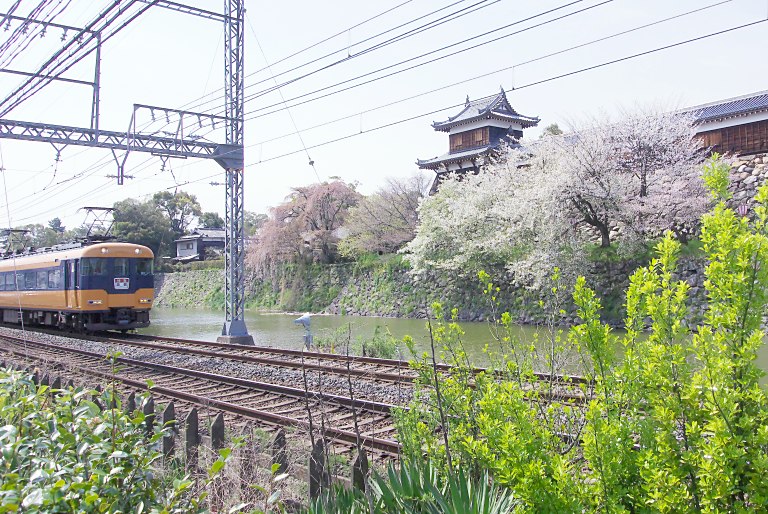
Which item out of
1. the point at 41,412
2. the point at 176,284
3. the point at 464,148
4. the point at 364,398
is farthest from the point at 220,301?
the point at 41,412

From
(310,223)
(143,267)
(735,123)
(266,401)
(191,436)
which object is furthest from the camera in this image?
(310,223)

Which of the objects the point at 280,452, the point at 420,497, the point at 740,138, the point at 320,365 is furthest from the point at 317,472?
the point at 740,138

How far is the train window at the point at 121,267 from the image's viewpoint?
647 inches

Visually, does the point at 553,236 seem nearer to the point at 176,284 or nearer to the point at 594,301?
the point at 594,301

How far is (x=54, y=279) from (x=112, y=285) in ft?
7.90

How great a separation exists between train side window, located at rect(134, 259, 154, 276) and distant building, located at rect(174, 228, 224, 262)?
105ft

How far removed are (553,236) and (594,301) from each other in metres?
17.1

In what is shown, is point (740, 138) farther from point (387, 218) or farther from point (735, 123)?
point (387, 218)

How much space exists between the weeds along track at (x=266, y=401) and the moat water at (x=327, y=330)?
4.80 meters

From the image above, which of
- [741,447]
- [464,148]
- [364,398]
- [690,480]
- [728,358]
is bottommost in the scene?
[364,398]

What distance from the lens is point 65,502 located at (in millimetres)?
1980

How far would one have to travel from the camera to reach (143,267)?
1700 cm

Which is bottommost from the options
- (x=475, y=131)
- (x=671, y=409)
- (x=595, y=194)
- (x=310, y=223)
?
(x=671, y=409)

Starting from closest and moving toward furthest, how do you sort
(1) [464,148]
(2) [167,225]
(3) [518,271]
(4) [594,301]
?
(4) [594,301] < (3) [518,271] < (1) [464,148] < (2) [167,225]
